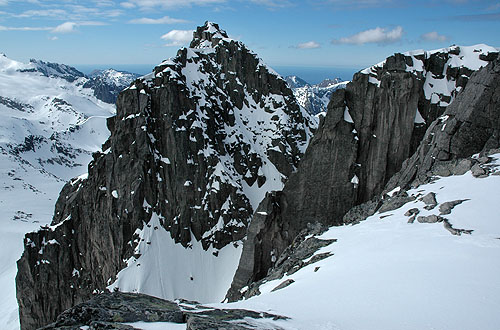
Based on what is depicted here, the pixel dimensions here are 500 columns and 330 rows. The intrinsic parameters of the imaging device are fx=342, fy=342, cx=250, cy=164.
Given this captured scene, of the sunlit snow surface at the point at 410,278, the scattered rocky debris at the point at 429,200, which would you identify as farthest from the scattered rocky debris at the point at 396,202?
the sunlit snow surface at the point at 410,278

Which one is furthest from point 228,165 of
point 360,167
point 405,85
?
point 405,85

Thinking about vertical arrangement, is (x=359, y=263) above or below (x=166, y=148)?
below

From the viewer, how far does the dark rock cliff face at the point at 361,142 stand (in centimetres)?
5328

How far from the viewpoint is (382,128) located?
5491cm

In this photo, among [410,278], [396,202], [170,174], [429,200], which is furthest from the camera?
[170,174]

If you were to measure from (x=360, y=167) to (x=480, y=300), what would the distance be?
43.1m

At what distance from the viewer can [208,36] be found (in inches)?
5089

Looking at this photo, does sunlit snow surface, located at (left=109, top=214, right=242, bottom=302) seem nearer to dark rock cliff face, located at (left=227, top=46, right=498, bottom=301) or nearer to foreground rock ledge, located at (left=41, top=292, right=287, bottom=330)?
dark rock cliff face, located at (left=227, top=46, right=498, bottom=301)

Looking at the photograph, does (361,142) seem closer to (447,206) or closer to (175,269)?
(447,206)

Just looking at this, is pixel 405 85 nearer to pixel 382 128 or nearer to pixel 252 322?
pixel 382 128

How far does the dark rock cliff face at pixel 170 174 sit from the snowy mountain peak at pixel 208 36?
390 centimetres

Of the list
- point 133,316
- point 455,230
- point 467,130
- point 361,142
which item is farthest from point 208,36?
point 133,316

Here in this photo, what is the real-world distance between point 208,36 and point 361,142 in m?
91.7

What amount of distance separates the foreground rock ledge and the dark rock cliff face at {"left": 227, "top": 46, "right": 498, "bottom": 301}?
35476 millimetres
